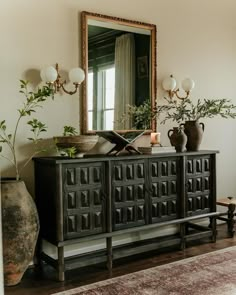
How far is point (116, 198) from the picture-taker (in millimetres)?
3170

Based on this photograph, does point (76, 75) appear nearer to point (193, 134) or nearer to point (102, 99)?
point (102, 99)

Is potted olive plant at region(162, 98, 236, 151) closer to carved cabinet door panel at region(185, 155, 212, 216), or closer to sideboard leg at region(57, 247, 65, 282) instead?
carved cabinet door panel at region(185, 155, 212, 216)

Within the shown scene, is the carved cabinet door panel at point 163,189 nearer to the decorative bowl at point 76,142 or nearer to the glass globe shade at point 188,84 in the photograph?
the decorative bowl at point 76,142

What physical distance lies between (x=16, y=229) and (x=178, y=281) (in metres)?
1.33

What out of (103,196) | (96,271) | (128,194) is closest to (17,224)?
(103,196)

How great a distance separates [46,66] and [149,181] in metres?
1.41

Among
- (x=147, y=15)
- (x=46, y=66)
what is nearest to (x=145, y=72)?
(x=147, y=15)

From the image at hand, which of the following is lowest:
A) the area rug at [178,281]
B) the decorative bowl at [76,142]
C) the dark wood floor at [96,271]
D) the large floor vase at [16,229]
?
the dark wood floor at [96,271]

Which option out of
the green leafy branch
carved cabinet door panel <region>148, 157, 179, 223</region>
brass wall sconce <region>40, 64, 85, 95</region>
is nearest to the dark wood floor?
carved cabinet door panel <region>148, 157, 179, 223</region>

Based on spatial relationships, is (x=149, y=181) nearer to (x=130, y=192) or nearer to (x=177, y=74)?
(x=130, y=192)

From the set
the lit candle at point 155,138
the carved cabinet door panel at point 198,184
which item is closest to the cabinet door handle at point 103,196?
the lit candle at point 155,138

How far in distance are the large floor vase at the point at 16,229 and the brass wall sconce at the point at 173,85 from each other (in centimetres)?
196

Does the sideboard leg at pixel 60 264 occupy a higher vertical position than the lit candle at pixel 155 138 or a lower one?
lower

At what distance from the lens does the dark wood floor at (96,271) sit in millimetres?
2811
